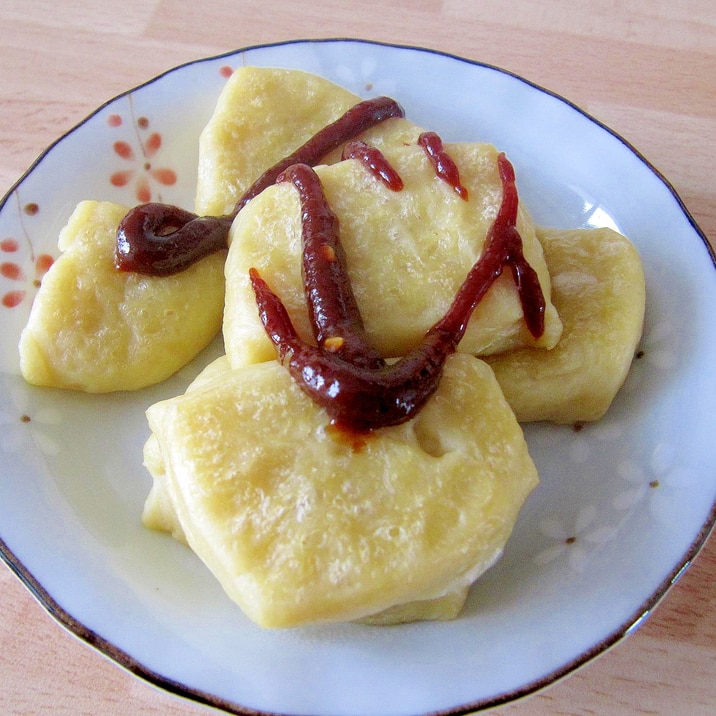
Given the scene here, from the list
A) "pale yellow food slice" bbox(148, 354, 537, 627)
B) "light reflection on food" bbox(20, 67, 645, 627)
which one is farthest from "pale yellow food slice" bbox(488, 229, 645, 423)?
"pale yellow food slice" bbox(148, 354, 537, 627)

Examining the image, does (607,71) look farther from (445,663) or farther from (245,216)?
(445,663)

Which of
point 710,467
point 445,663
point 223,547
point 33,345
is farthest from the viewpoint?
point 33,345

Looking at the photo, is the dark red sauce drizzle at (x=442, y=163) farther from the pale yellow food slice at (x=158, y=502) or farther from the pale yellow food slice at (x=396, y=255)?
the pale yellow food slice at (x=158, y=502)

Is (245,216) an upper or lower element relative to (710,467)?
upper

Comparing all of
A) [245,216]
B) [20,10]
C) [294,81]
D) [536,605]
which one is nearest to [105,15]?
[20,10]

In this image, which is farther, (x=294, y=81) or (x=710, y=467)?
(x=294, y=81)

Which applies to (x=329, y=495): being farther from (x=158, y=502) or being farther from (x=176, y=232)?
(x=176, y=232)

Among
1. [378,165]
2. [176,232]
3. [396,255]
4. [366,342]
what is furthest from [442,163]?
[176,232]
